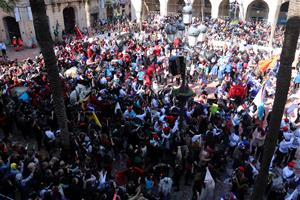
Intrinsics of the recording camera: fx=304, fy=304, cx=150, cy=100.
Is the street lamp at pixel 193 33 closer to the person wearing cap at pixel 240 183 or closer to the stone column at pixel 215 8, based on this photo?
the person wearing cap at pixel 240 183

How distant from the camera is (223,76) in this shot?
18.7 metres

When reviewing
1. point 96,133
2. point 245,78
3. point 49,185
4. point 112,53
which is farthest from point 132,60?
point 49,185

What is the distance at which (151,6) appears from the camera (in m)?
45.6

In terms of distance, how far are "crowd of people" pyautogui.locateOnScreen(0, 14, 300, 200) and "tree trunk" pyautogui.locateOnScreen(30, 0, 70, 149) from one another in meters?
0.65

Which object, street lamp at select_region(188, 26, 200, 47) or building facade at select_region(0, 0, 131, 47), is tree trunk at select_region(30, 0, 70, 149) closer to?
street lamp at select_region(188, 26, 200, 47)

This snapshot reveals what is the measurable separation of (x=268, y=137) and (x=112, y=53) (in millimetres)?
17039

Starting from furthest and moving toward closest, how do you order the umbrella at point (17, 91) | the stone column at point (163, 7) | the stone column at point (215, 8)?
the stone column at point (163, 7) → the stone column at point (215, 8) → the umbrella at point (17, 91)

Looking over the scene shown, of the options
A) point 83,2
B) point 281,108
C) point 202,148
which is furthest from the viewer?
point 83,2

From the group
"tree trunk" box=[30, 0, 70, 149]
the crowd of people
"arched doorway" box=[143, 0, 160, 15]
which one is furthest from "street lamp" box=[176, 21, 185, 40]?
"arched doorway" box=[143, 0, 160, 15]

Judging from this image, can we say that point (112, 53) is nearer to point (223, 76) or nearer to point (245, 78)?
point (223, 76)

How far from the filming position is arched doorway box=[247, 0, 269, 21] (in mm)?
38281

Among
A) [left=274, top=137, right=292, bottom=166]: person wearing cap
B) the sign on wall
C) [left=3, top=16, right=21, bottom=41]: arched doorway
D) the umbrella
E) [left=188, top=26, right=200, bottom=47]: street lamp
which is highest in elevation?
[left=188, top=26, right=200, bottom=47]: street lamp

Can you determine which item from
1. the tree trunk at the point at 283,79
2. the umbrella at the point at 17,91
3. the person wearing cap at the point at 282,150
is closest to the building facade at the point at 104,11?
the umbrella at the point at 17,91

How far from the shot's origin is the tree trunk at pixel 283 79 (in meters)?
6.06
